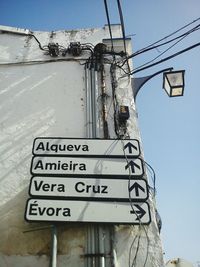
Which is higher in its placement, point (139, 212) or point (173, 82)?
point (173, 82)

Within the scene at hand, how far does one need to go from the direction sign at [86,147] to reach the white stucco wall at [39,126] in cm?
59

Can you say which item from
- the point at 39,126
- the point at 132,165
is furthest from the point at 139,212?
the point at 39,126

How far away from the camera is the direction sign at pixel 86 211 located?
2.74 meters

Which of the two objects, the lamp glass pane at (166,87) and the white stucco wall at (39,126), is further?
the lamp glass pane at (166,87)

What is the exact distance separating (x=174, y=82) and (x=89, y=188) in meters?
2.32

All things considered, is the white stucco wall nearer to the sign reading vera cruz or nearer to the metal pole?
the metal pole

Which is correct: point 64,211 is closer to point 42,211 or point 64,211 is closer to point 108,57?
point 42,211

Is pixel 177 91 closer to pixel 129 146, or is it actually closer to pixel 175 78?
pixel 175 78

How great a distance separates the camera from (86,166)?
10.2ft

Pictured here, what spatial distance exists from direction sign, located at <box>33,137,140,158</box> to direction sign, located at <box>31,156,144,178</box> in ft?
0.25

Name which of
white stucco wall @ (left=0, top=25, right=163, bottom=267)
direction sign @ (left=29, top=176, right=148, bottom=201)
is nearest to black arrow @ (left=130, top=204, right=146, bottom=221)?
direction sign @ (left=29, top=176, right=148, bottom=201)

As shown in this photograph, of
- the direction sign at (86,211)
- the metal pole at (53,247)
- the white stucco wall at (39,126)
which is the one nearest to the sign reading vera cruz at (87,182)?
the direction sign at (86,211)

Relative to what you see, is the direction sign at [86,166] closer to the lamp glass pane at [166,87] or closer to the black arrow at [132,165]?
the black arrow at [132,165]

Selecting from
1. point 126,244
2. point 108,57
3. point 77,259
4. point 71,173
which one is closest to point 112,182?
point 71,173
